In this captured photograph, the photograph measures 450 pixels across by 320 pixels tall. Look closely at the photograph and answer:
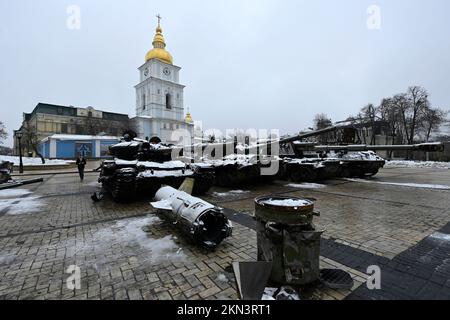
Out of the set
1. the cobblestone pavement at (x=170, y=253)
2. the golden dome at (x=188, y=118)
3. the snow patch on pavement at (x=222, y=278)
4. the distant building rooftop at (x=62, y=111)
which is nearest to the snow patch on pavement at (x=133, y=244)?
the cobblestone pavement at (x=170, y=253)

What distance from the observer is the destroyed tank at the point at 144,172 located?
6.97m

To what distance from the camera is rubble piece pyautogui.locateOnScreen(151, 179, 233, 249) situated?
394 cm

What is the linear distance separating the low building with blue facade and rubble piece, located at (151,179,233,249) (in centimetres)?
3369

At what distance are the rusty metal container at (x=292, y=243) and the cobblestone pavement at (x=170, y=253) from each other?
284 mm

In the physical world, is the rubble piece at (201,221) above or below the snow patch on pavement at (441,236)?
above

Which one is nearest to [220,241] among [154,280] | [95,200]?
[154,280]

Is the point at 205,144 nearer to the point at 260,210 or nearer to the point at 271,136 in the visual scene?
the point at 271,136

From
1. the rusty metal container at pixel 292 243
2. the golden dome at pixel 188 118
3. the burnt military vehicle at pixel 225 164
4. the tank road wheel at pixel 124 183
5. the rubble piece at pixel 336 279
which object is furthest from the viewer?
the golden dome at pixel 188 118

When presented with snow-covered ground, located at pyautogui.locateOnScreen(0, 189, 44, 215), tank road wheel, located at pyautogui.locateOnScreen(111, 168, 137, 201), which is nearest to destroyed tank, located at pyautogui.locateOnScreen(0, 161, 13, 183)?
snow-covered ground, located at pyautogui.locateOnScreen(0, 189, 44, 215)

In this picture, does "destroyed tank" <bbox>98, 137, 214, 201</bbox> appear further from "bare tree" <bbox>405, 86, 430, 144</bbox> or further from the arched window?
the arched window

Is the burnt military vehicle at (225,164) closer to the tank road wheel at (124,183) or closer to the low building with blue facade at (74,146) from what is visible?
the tank road wheel at (124,183)
